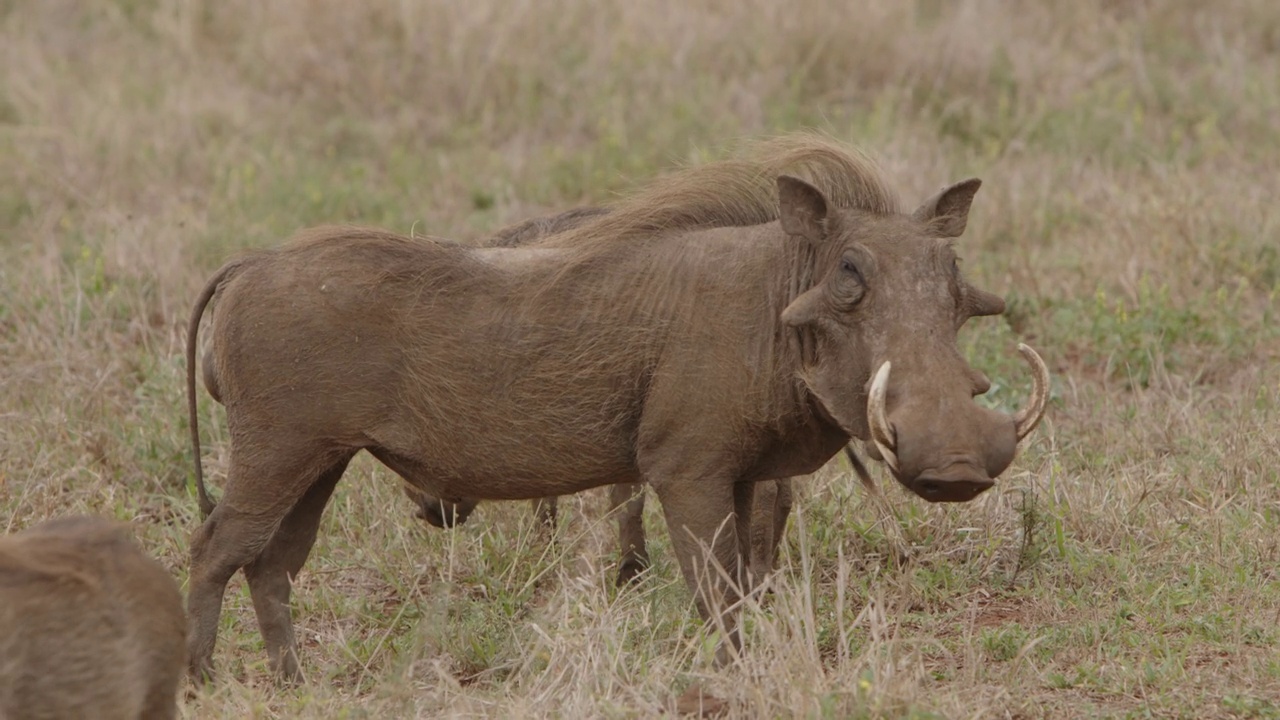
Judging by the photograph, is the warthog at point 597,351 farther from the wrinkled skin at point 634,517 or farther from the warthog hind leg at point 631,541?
the warthog hind leg at point 631,541

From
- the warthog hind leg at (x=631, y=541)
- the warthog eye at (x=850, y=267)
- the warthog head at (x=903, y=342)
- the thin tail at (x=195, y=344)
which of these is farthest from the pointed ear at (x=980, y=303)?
the thin tail at (x=195, y=344)

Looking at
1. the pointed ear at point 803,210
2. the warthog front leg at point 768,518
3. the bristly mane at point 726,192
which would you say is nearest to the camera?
the pointed ear at point 803,210

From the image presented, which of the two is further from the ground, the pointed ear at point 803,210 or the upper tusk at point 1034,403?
the pointed ear at point 803,210

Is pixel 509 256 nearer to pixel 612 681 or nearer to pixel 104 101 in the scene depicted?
pixel 612 681

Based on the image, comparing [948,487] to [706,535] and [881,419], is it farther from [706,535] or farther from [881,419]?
[706,535]

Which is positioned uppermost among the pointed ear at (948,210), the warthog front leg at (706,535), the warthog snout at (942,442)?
the pointed ear at (948,210)

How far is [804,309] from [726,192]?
2.13ft

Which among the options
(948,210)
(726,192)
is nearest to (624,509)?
(726,192)

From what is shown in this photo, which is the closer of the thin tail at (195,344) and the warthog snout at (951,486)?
the warthog snout at (951,486)

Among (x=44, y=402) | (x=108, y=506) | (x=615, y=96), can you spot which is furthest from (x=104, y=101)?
(x=108, y=506)

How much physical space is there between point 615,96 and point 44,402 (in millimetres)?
4248

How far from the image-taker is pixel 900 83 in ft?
32.1

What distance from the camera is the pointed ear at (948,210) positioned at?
4.22 meters

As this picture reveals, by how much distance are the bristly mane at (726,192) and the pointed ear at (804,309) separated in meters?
0.44
